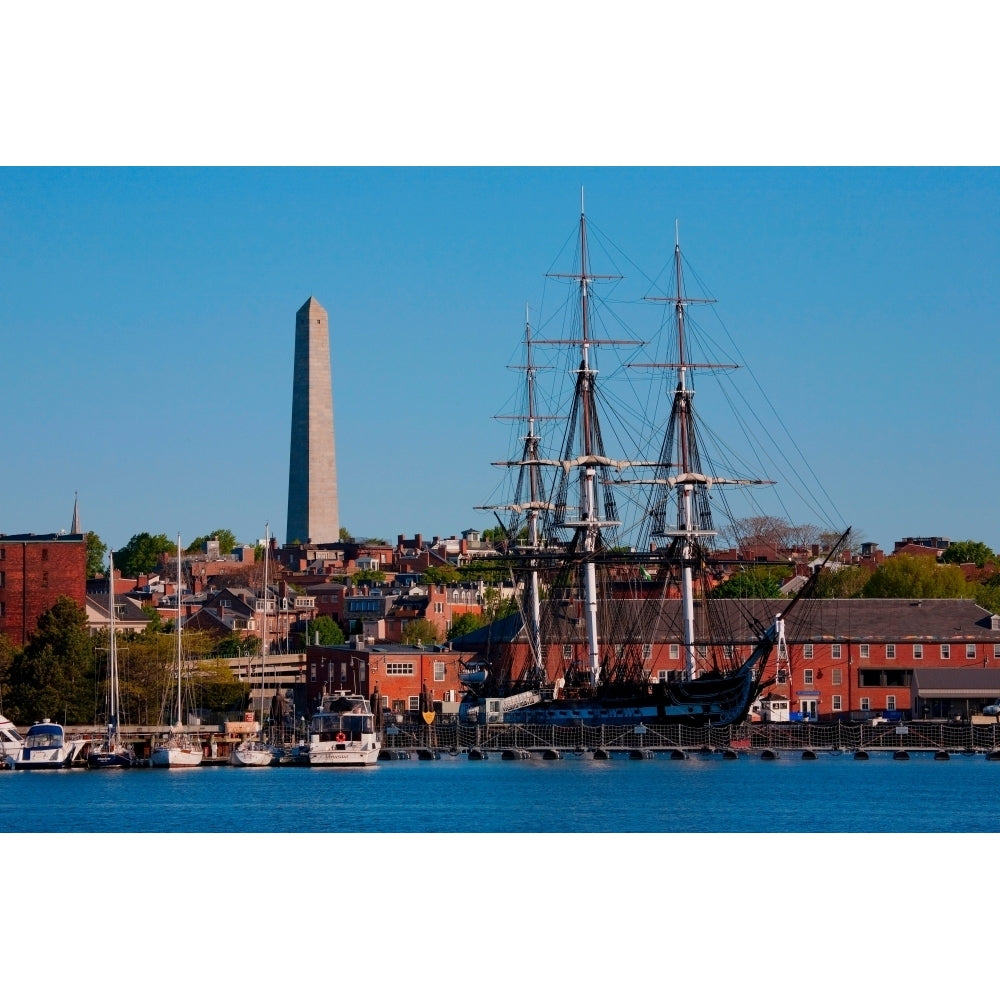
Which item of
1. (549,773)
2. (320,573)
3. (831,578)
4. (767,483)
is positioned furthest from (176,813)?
(320,573)

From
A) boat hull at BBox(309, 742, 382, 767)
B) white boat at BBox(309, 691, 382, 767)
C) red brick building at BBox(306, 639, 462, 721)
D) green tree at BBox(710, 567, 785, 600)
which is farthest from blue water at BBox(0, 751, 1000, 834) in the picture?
green tree at BBox(710, 567, 785, 600)

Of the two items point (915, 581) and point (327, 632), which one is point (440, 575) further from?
point (915, 581)

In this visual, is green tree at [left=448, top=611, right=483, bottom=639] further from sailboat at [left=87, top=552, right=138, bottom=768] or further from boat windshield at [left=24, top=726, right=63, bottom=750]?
boat windshield at [left=24, top=726, right=63, bottom=750]

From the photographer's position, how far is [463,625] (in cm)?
11438

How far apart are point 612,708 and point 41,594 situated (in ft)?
83.8

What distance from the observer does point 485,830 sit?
41.5 m

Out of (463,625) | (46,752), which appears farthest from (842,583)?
(46,752)

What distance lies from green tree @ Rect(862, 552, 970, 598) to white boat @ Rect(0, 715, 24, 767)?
47802 mm

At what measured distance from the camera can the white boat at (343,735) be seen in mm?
66325

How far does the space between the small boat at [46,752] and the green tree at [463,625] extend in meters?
45.5

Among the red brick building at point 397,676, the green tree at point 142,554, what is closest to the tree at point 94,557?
the green tree at point 142,554

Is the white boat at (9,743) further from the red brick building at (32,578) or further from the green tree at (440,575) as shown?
the green tree at (440,575)

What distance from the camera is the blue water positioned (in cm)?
4291

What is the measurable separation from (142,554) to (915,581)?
277 ft
